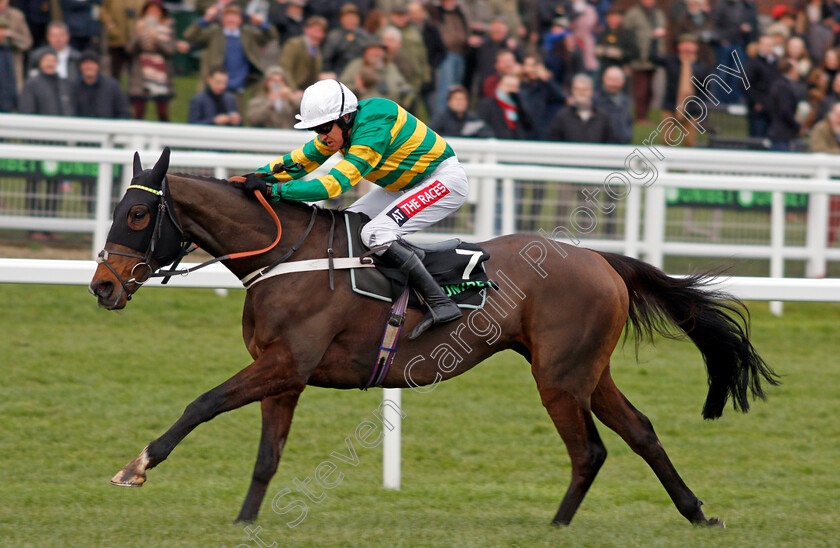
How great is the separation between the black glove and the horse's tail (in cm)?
163

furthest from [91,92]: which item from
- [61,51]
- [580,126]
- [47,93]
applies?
[580,126]

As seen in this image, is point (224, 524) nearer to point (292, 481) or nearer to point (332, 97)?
point (292, 481)

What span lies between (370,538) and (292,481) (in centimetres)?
122

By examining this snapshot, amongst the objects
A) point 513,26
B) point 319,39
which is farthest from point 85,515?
point 513,26

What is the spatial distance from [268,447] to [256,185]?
1053 mm

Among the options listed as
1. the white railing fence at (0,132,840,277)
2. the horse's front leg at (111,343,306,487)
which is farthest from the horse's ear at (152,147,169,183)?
the white railing fence at (0,132,840,277)

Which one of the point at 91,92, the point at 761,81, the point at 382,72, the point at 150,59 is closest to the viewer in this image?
the point at 91,92

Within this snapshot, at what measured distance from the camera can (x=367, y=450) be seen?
19.8 ft

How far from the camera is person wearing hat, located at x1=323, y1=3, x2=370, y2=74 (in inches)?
425

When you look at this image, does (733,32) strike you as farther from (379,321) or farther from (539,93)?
(379,321)

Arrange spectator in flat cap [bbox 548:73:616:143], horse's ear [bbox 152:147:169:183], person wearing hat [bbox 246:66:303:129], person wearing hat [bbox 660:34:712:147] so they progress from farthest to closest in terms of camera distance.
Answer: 1. person wearing hat [bbox 660:34:712:147]
2. spectator in flat cap [bbox 548:73:616:143]
3. person wearing hat [bbox 246:66:303:129]
4. horse's ear [bbox 152:147:169:183]

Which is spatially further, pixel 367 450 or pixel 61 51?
pixel 61 51

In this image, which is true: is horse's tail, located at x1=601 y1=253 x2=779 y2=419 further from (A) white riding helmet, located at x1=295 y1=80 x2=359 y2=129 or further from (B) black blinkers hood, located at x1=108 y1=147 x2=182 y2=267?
(B) black blinkers hood, located at x1=108 y1=147 x2=182 y2=267

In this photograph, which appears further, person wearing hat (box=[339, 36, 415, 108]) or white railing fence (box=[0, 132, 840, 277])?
person wearing hat (box=[339, 36, 415, 108])
